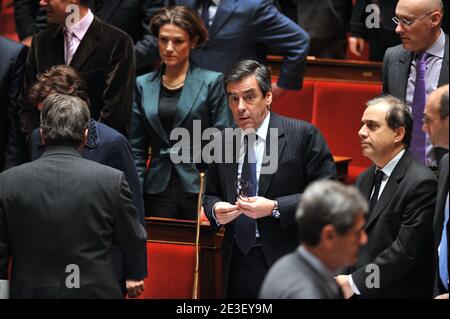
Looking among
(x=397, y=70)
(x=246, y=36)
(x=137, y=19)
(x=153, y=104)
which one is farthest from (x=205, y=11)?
(x=397, y=70)

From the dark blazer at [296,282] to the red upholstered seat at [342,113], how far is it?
257 cm

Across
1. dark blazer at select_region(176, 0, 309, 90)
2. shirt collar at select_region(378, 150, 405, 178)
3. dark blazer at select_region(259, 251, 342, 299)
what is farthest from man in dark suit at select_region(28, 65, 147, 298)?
dark blazer at select_region(176, 0, 309, 90)

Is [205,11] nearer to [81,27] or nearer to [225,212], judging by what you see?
[81,27]

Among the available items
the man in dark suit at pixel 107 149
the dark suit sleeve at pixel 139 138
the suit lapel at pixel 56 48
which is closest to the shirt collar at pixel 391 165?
the man in dark suit at pixel 107 149

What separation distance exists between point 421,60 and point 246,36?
3.03 ft

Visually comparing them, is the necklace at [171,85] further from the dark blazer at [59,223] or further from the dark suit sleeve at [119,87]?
the dark blazer at [59,223]

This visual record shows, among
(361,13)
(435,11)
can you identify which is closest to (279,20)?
(361,13)

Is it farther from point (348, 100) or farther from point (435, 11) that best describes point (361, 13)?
point (435, 11)

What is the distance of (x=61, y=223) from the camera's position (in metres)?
2.38

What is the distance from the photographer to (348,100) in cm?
443

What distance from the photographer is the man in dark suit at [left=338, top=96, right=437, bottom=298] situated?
104 inches

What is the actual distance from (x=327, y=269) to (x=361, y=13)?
259 centimetres

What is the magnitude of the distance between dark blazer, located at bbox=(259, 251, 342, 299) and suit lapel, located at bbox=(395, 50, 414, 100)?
1516 millimetres

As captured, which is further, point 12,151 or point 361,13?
point 361,13
